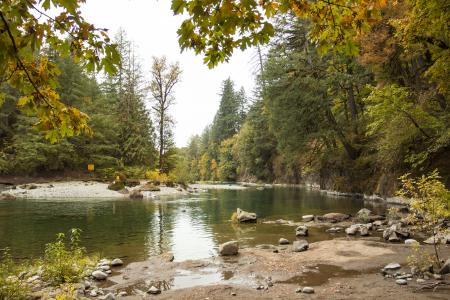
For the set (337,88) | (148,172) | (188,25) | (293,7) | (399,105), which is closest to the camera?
(188,25)

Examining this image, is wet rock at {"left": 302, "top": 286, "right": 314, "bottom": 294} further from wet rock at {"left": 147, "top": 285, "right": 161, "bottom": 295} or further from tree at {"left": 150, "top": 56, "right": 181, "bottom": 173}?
tree at {"left": 150, "top": 56, "right": 181, "bottom": 173}

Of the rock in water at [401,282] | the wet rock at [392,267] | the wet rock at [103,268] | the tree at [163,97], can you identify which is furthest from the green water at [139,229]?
the tree at [163,97]

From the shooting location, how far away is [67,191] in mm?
31578

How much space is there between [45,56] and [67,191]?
101 ft

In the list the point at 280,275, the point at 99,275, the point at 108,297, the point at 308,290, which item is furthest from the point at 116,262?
the point at 308,290

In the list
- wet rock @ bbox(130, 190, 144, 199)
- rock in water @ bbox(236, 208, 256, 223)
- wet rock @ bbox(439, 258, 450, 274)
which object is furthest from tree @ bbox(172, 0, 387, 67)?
wet rock @ bbox(130, 190, 144, 199)

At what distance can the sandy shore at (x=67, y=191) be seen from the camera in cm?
3046

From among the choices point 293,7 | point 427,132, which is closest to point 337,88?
point 427,132

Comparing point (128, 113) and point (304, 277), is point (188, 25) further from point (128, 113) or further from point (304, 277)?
point (128, 113)

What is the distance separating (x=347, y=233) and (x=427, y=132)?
873 centimetres

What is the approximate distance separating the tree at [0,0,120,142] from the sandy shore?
28.9 meters

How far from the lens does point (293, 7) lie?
432cm

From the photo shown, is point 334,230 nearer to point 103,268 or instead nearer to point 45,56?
point 103,268

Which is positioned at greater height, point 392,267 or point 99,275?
point 392,267
